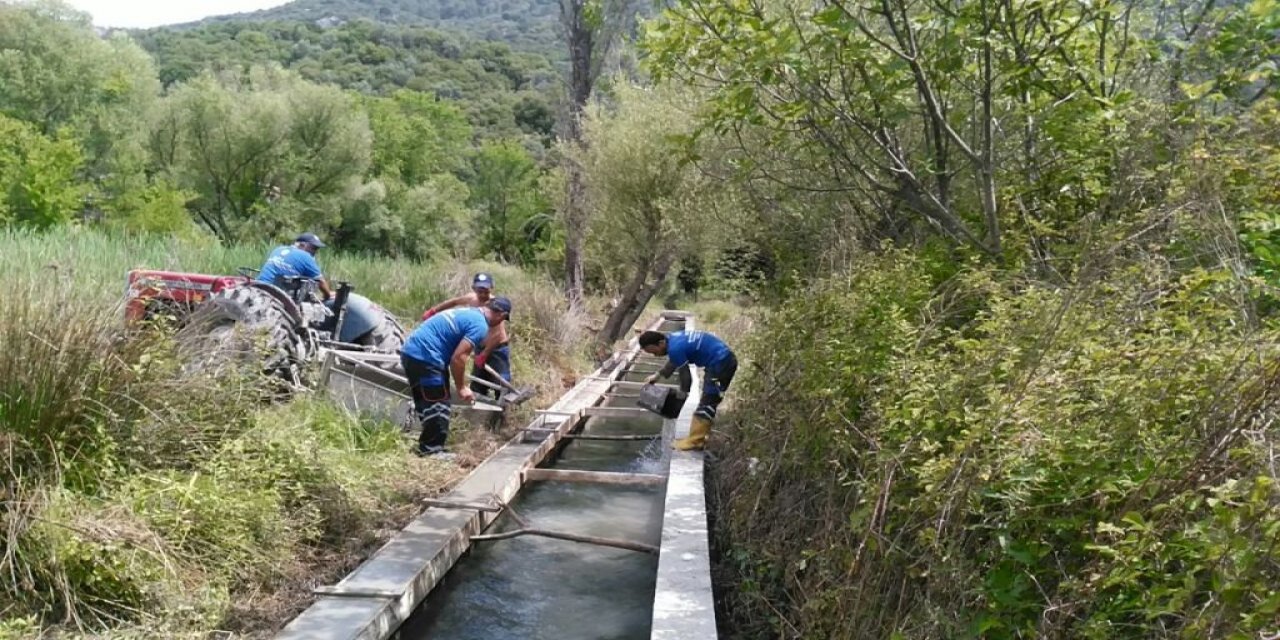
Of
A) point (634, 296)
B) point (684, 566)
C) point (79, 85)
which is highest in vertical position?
point (79, 85)

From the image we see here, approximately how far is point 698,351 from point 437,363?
8.19 feet

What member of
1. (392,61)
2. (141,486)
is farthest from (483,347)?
(392,61)

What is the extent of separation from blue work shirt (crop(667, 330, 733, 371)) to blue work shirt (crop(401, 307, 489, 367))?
184cm

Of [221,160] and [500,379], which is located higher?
[221,160]

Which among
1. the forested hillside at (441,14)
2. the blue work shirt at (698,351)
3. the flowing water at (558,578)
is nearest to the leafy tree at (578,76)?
the blue work shirt at (698,351)

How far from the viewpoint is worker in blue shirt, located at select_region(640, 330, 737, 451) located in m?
8.22

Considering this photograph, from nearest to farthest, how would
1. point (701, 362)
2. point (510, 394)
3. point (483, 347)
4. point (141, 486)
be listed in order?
1. point (141, 486)
2. point (701, 362)
3. point (483, 347)
4. point (510, 394)

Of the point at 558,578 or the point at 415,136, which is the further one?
the point at 415,136

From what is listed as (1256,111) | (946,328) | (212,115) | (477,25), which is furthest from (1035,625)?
(477,25)

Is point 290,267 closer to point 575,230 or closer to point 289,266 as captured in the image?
point 289,266

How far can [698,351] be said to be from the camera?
8461 mm

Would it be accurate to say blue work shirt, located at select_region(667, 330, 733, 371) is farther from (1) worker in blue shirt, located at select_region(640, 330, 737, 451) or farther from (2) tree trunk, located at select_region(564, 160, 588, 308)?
(2) tree trunk, located at select_region(564, 160, 588, 308)

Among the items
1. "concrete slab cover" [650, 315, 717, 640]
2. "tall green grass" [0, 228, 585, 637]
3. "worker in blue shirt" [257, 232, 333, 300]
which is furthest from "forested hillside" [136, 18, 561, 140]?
"tall green grass" [0, 228, 585, 637]

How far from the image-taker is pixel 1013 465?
9.23ft
